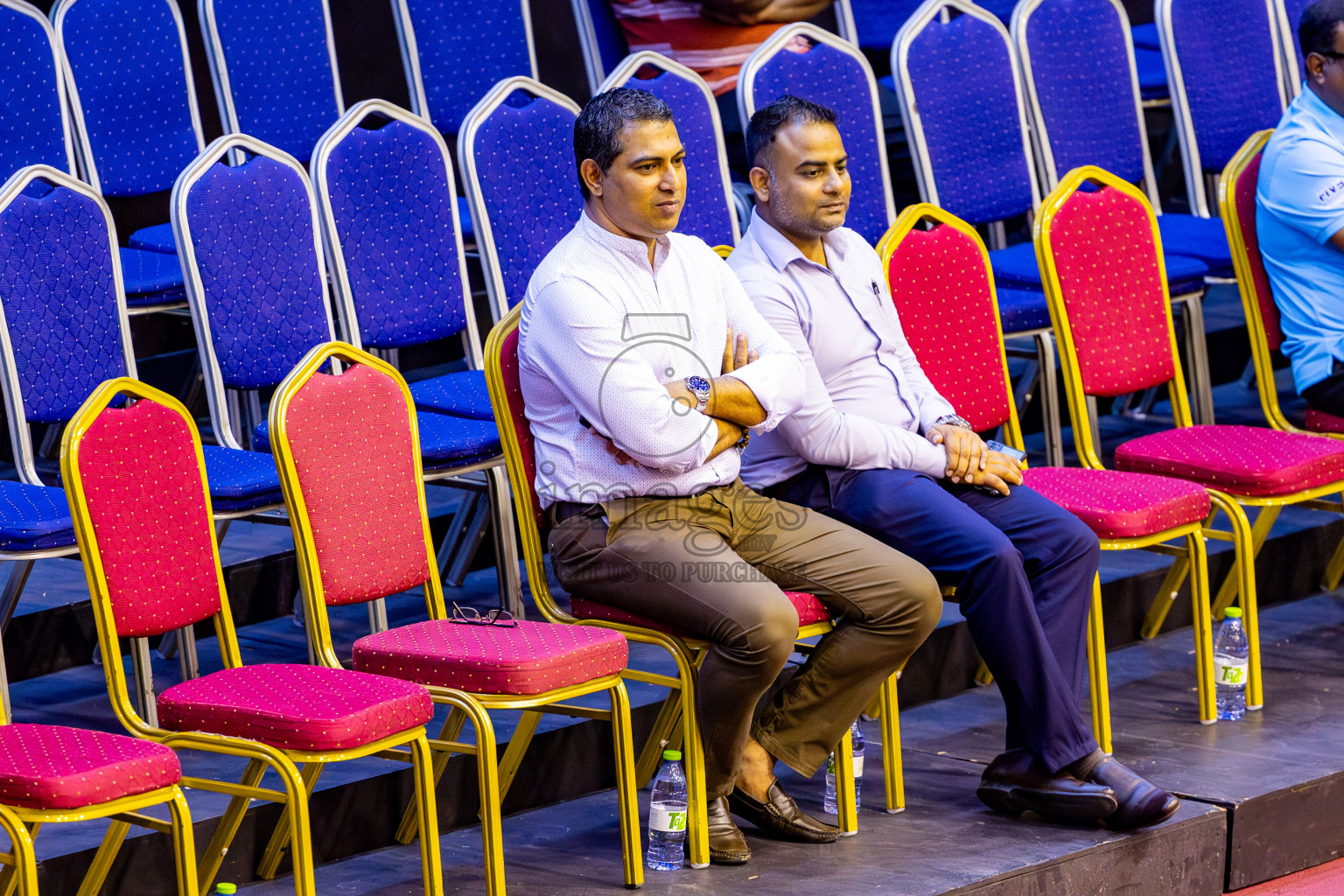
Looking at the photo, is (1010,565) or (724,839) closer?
(724,839)

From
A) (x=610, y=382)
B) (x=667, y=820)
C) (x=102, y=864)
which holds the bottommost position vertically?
(x=667, y=820)

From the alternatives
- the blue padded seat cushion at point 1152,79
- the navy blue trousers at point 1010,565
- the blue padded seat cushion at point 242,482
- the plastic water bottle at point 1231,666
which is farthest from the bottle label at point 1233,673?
the blue padded seat cushion at point 1152,79

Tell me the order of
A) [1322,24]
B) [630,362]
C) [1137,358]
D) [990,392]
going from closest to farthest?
[630,362]
[990,392]
[1137,358]
[1322,24]

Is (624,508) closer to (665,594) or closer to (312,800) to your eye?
(665,594)

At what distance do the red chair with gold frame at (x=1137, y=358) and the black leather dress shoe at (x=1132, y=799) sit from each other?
0.70 meters

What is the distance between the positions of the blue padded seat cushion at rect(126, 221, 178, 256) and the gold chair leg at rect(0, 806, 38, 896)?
189 centimetres

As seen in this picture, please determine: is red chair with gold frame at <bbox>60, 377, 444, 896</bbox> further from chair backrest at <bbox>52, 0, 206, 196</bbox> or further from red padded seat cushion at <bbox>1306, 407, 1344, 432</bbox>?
red padded seat cushion at <bbox>1306, 407, 1344, 432</bbox>

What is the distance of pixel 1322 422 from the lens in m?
3.87

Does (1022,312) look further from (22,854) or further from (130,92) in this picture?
(22,854)

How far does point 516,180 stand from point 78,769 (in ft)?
5.87

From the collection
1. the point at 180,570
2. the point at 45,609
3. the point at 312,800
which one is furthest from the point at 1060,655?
the point at 45,609

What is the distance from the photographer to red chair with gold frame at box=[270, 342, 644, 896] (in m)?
2.58

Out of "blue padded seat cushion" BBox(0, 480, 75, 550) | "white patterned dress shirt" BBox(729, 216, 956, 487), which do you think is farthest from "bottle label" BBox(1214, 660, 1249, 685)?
"blue padded seat cushion" BBox(0, 480, 75, 550)

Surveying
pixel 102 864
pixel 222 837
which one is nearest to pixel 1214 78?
pixel 222 837
